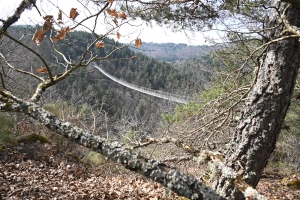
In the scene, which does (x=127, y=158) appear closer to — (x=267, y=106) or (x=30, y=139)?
(x=267, y=106)

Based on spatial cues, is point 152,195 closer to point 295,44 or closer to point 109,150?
point 109,150

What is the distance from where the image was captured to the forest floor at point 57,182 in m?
3.53

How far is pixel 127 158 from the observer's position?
1246 millimetres

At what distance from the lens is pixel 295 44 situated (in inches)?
73.0

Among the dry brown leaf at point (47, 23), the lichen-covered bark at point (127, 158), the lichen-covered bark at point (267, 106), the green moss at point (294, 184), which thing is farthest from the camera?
the green moss at point (294, 184)

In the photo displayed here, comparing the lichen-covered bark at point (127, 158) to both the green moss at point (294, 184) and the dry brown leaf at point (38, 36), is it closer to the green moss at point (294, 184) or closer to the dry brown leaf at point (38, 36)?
the dry brown leaf at point (38, 36)

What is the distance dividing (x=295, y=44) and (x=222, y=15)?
195 centimetres

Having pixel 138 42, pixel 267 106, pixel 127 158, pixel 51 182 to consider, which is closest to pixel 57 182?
pixel 51 182

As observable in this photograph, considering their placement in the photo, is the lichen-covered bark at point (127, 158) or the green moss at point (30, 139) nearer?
the lichen-covered bark at point (127, 158)

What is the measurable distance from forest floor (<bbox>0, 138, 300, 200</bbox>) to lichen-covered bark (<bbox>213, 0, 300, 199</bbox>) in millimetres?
859

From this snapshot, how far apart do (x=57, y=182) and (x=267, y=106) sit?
3.97m

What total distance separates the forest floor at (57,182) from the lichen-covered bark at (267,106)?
86 centimetres

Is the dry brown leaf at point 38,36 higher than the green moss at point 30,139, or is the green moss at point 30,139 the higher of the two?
the dry brown leaf at point 38,36

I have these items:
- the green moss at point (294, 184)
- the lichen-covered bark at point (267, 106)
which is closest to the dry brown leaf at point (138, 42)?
the lichen-covered bark at point (267, 106)
